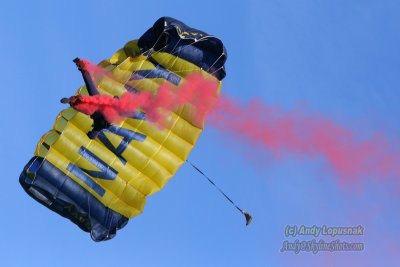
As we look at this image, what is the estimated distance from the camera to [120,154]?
3269 centimetres

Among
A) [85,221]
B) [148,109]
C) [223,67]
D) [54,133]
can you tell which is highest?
[223,67]

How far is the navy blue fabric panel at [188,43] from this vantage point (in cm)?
3269

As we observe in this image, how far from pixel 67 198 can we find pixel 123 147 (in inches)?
114

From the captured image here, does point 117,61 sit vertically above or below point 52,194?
above

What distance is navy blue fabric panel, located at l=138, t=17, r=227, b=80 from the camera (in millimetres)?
32688

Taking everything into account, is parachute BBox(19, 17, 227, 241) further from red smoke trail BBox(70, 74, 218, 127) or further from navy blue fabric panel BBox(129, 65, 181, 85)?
red smoke trail BBox(70, 74, 218, 127)

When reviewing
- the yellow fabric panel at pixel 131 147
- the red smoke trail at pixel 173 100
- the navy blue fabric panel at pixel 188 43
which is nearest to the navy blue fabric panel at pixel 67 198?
the yellow fabric panel at pixel 131 147

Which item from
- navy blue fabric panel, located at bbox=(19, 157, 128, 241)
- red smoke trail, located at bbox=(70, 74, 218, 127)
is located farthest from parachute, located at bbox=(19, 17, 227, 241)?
red smoke trail, located at bbox=(70, 74, 218, 127)

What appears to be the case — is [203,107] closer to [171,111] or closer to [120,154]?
[171,111]

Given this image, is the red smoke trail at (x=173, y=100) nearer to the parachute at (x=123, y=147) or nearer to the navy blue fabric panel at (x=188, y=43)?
the parachute at (x=123, y=147)

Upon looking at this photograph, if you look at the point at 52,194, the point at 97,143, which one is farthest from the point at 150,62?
the point at 52,194

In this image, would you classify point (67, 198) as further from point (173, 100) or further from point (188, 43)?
point (188, 43)

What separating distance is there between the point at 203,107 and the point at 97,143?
423cm

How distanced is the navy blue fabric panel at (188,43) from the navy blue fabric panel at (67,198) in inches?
242
